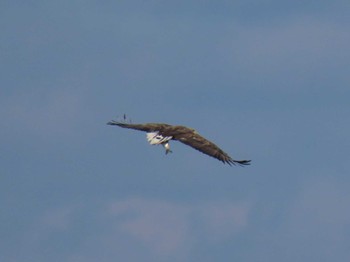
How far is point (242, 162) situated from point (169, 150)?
3653 millimetres

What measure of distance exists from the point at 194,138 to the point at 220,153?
62.1 inches

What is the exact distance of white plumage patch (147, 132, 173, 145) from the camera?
238 feet

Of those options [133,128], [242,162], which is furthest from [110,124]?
[242,162]

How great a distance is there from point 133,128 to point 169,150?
2.85m

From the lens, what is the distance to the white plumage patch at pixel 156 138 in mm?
72688

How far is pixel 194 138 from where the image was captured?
75.2 m

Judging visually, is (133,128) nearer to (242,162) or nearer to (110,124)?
(110,124)

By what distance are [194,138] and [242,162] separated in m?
4.47

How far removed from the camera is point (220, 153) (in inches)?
2943

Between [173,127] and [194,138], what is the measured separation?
1.20 metres

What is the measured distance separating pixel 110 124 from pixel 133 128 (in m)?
1.34

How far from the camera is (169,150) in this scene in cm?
7244

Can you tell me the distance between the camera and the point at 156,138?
7300cm

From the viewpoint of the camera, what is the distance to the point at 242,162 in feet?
235
